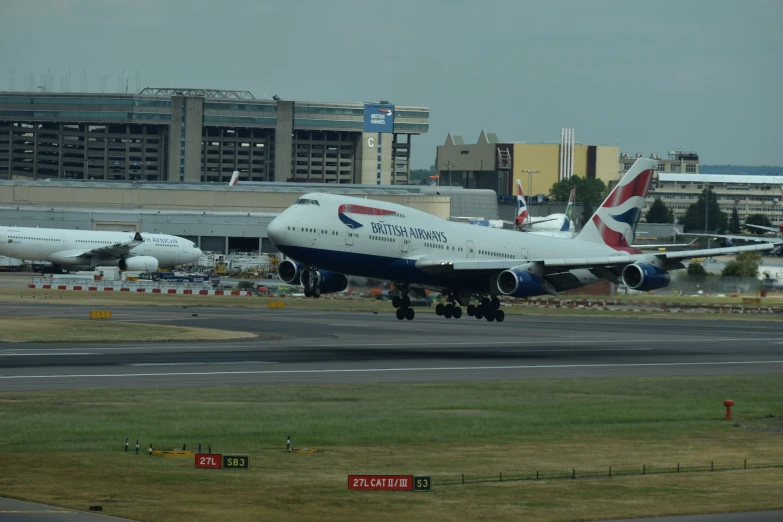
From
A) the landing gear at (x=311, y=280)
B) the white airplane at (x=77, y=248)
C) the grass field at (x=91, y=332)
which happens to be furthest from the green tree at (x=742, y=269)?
the landing gear at (x=311, y=280)

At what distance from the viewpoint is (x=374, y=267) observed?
214 feet

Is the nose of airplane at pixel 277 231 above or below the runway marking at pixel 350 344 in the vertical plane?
above

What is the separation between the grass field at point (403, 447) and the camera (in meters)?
26.8

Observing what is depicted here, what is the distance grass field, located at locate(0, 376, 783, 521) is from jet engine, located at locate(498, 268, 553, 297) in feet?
41.3

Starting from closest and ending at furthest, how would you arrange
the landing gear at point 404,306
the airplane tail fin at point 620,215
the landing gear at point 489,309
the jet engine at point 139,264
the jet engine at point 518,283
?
the jet engine at point 518,283 → the landing gear at point 404,306 → the landing gear at point 489,309 → the airplane tail fin at point 620,215 → the jet engine at point 139,264

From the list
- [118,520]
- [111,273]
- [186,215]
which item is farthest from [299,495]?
[186,215]

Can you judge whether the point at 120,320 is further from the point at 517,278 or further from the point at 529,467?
the point at 529,467

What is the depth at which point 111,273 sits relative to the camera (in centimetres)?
13400

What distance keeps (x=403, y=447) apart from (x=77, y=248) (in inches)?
4439

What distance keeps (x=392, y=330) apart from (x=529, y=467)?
51263 millimetres

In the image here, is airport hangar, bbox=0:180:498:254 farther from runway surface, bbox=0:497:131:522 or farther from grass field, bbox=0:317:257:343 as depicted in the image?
runway surface, bbox=0:497:131:522

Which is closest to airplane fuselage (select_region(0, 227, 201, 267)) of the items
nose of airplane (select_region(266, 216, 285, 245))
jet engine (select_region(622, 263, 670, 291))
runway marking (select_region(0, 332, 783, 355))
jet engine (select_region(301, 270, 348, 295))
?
runway marking (select_region(0, 332, 783, 355))

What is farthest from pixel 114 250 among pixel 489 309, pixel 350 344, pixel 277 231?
pixel 277 231

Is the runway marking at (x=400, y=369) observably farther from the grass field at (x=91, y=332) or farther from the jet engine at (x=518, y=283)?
the grass field at (x=91, y=332)
